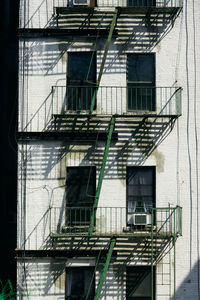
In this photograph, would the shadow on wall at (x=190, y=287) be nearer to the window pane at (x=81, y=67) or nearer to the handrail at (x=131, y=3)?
the window pane at (x=81, y=67)

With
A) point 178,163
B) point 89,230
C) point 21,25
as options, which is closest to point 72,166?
point 89,230

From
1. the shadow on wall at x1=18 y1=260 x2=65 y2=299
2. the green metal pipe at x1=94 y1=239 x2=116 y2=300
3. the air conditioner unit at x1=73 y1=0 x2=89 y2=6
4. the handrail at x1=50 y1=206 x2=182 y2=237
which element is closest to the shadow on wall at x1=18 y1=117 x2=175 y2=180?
the handrail at x1=50 y1=206 x2=182 y2=237

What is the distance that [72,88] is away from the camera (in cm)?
1509

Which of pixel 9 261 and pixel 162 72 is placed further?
pixel 9 261

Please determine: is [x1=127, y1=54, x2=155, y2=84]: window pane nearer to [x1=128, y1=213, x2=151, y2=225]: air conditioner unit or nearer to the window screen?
the window screen

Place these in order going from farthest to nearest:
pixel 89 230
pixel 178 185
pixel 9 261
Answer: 1. pixel 9 261
2. pixel 178 185
3. pixel 89 230

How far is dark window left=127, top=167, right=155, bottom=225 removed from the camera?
1497cm

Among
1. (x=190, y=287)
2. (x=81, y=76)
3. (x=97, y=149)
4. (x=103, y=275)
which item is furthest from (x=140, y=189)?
(x=81, y=76)

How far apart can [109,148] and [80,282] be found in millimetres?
4621

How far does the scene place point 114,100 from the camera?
49.5ft

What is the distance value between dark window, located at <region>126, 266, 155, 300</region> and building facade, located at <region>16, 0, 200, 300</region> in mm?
34

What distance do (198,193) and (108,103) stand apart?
14.3 feet

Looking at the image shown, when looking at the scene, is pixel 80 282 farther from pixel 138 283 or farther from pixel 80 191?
pixel 80 191

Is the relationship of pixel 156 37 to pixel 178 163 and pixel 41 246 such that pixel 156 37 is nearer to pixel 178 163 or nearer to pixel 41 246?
pixel 178 163
